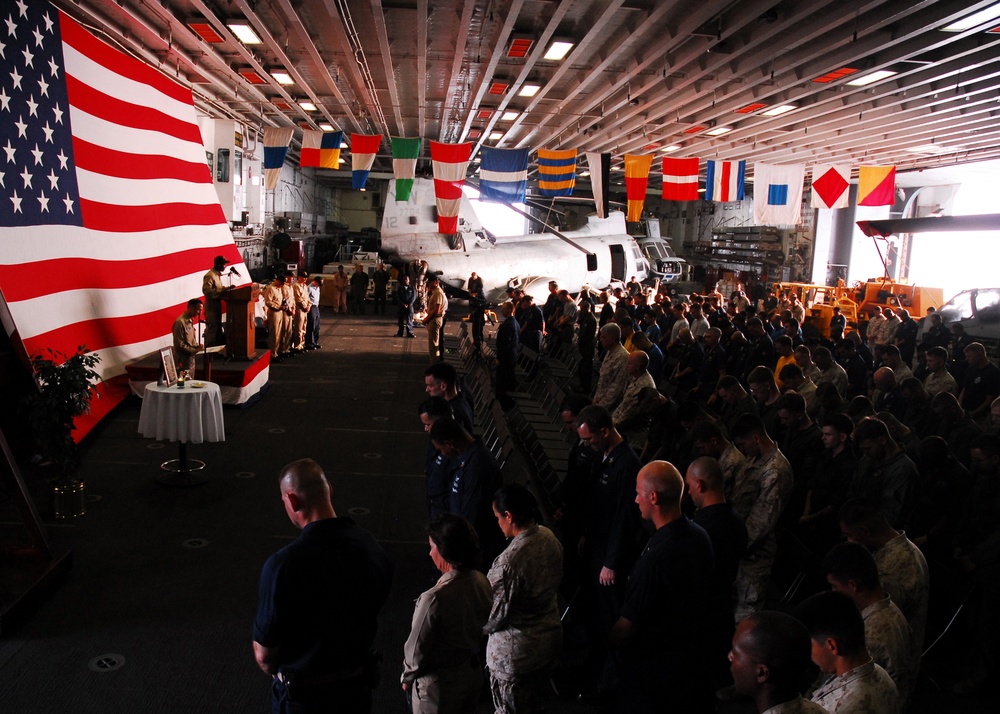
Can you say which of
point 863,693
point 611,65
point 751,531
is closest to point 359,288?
point 611,65

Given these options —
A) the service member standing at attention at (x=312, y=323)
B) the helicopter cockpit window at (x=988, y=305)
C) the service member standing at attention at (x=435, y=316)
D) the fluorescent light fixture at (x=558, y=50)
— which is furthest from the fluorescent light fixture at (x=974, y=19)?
the service member standing at attention at (x=312, y=323)

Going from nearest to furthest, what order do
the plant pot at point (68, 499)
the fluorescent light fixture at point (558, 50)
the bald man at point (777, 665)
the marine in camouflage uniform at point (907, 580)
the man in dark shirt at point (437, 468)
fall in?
1. the bald man at point (777, 665)
2. the marine in camouflage uniform at point (907, 580)
3. the man in dark shirt at point (437, 468)
4. the plant pot at point (68, 499)
5. the fluorescent light fixture at point (558, 50)

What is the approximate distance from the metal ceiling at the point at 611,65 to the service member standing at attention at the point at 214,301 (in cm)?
361

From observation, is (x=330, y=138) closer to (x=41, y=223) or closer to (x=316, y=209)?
(x=41, y=223)

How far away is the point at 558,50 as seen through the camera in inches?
459

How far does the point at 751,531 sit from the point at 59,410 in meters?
5.78

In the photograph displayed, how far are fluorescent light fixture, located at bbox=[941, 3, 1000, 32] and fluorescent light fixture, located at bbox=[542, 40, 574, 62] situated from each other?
5.10 metres

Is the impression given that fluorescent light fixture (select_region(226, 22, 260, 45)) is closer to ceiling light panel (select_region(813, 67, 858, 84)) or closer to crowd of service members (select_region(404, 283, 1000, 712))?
crowd of service members (select_region(404, 283, 1000, 712))

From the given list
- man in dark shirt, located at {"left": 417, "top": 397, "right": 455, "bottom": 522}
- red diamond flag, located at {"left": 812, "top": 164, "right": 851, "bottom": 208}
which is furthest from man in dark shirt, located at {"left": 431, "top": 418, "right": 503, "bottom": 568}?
red diamond flag, located at {"left": 812, "top": 164, "right": 851, "bottom": 208}

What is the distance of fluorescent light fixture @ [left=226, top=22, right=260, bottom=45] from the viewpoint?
36.0 ft

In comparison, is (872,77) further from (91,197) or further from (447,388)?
(91,197)

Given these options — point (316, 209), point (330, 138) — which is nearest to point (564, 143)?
point (330, 138)

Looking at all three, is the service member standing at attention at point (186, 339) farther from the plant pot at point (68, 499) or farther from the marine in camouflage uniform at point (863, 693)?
the marine in camouflage uniform at point (863, 693)

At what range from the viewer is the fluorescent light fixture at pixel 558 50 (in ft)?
37.0
